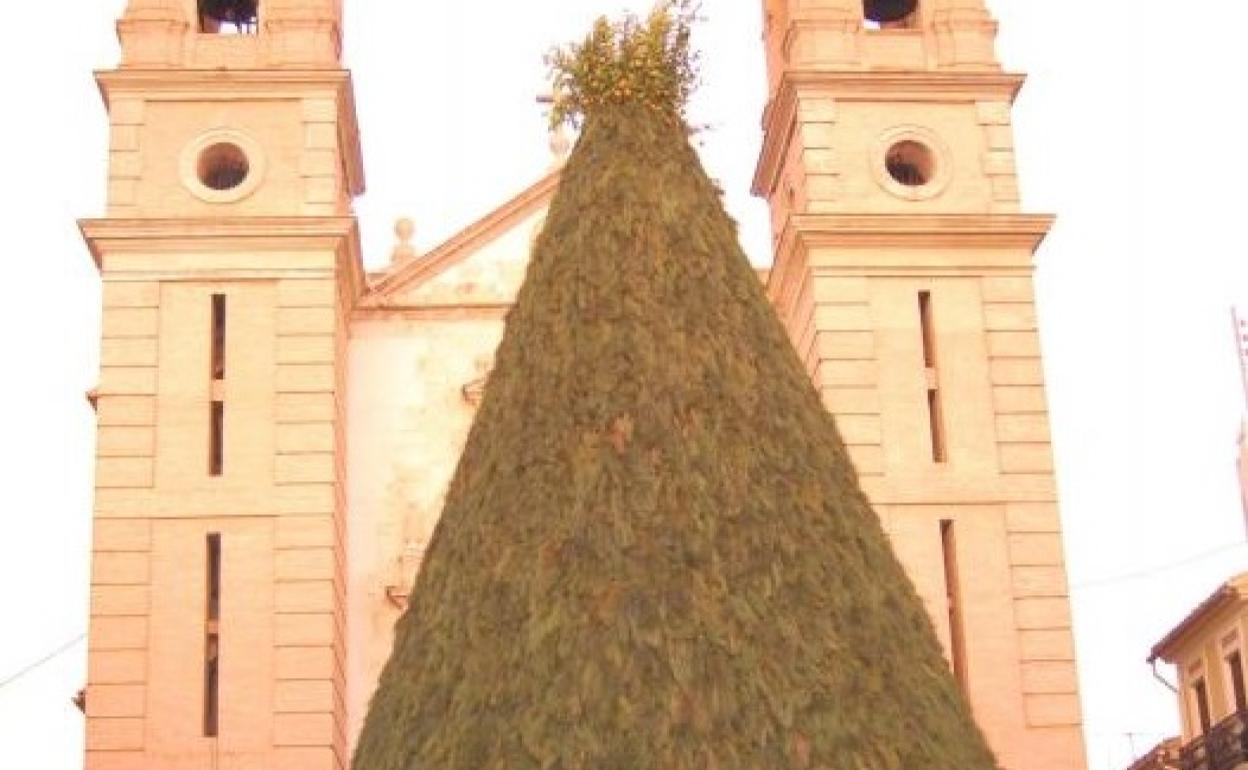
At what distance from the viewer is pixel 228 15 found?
82.9 feet

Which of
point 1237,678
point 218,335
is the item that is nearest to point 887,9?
point 218,335

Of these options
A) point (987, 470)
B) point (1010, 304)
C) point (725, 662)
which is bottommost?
point (725, 662)

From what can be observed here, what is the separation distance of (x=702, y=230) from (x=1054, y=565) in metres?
11.0

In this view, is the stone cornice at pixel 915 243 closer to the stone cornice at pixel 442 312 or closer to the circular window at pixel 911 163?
the circular window at pixel 911 163

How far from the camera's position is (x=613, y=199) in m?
12.3

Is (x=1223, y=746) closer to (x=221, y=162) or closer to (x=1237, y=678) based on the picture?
(x=1237, y=678)

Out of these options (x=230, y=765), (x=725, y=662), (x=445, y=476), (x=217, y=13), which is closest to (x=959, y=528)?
(x=445, y=476)

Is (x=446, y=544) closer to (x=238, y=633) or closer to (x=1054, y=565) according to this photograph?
(x=238, y=633)

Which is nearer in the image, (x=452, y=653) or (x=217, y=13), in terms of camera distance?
(x=452, y=653)

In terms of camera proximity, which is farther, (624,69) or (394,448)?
(394,448)

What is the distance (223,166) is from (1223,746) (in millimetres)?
14713

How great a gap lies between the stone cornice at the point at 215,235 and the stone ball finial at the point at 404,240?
349 centimetres

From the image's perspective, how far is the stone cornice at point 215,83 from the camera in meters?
23.4

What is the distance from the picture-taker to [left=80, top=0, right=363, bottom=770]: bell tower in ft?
70.0
